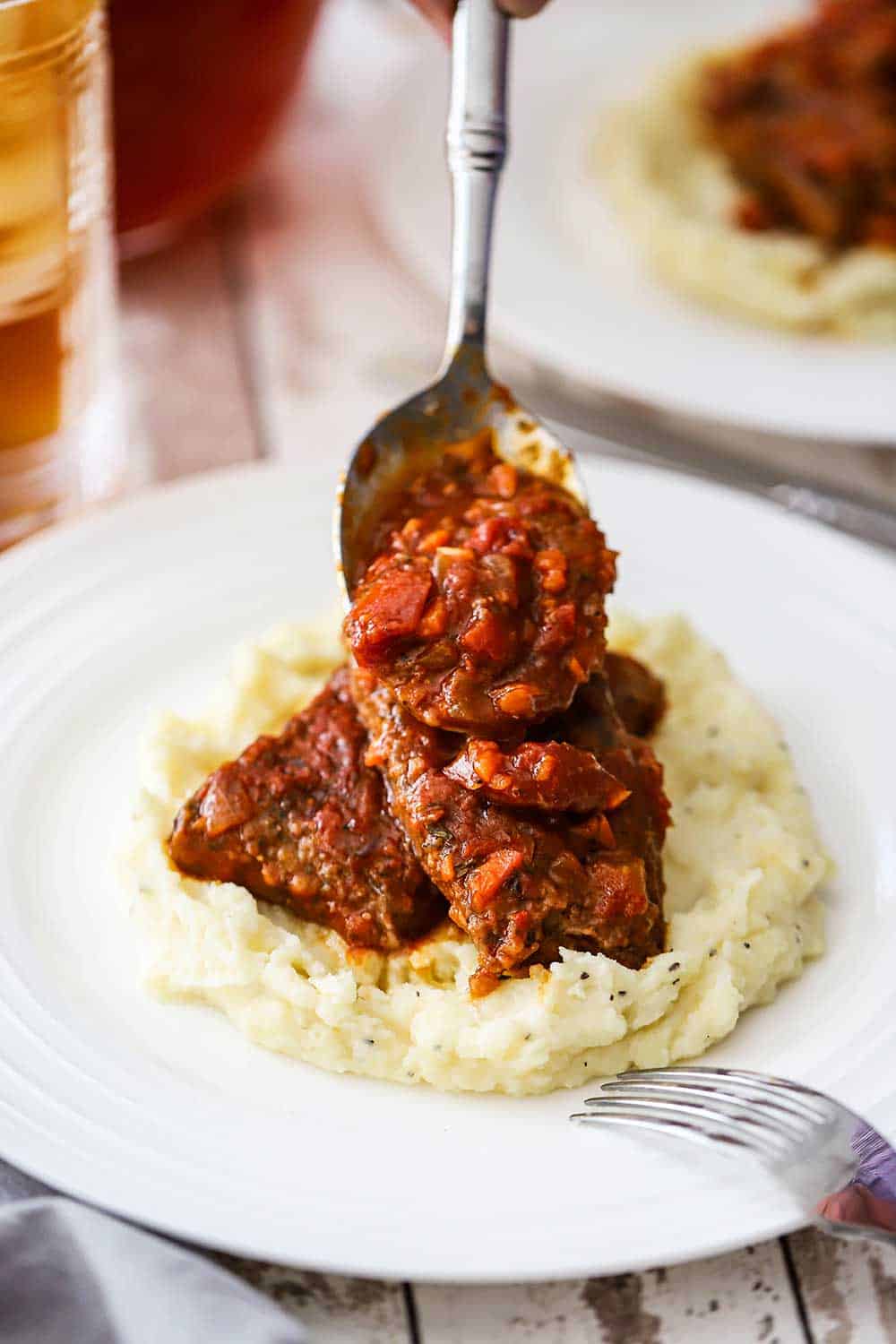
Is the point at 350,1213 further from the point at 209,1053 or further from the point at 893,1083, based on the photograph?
the point at 893,1083

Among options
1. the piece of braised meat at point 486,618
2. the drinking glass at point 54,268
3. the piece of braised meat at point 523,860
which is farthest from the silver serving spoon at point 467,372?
the drinking glass at point 54,268

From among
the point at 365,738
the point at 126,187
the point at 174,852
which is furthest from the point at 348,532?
the point at 126,187

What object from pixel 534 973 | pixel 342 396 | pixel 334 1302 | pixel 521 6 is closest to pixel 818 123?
pixel 342 396

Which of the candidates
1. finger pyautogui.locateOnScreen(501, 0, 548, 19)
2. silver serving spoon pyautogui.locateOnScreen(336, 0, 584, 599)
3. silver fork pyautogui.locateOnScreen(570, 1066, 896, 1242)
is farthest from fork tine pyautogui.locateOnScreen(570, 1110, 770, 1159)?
finger pyautogui.locateOnScreen(501, 0, 548, 19)

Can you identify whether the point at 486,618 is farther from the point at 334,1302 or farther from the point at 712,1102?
the point at 334,1302

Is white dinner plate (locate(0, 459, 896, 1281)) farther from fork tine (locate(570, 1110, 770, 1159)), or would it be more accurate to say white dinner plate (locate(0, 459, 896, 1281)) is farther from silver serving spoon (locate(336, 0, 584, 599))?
silver serving spoon (locate(336, 0, 584, 599))

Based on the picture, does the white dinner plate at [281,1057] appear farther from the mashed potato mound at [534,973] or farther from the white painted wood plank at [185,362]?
the white painted wood plank at [185,362]
